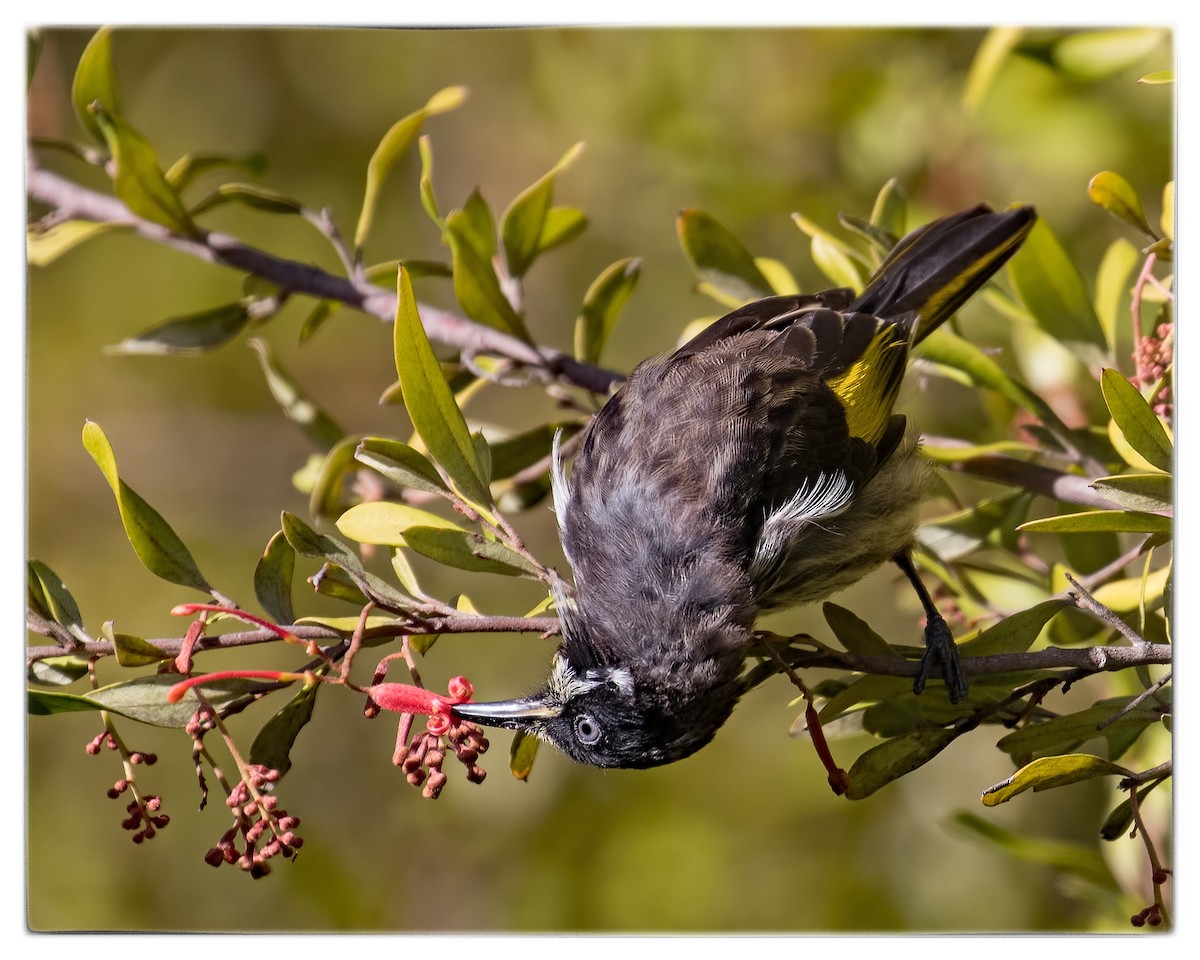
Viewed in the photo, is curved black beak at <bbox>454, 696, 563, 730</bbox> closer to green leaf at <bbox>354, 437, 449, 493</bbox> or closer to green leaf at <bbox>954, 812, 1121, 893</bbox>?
green leaf at <bbox>354, 437, 449, 493</bbox>

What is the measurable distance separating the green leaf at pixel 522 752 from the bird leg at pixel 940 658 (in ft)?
1.78

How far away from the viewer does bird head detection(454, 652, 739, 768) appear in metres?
1.57

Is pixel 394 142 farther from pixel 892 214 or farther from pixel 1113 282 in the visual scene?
pixel 1113 282

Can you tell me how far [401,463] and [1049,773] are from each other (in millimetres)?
900

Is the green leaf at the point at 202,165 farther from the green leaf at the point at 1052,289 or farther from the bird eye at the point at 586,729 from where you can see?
the green leaf at the point at 1052,289

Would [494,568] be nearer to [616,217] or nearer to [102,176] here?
[102,176]

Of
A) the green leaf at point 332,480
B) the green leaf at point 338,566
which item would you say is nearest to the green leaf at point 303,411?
the green leaf at point 332,480

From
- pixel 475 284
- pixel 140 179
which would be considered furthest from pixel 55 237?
pixel 475 284

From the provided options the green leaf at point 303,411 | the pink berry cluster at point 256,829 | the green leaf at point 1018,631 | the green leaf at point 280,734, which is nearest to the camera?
the pink berry cluster at point 256,829

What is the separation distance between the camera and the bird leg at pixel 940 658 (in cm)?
157

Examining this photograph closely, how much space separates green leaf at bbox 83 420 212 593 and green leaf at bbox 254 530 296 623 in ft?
0.24

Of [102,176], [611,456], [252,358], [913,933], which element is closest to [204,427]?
[252,358]

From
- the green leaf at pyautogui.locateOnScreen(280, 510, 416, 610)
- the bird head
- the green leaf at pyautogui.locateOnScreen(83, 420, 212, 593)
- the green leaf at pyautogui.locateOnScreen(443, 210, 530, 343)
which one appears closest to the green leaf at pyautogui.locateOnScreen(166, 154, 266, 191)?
the green leaf at pyautogui.locateOnScreen(443, 210, 530, 343)

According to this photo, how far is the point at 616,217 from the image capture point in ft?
11.4
